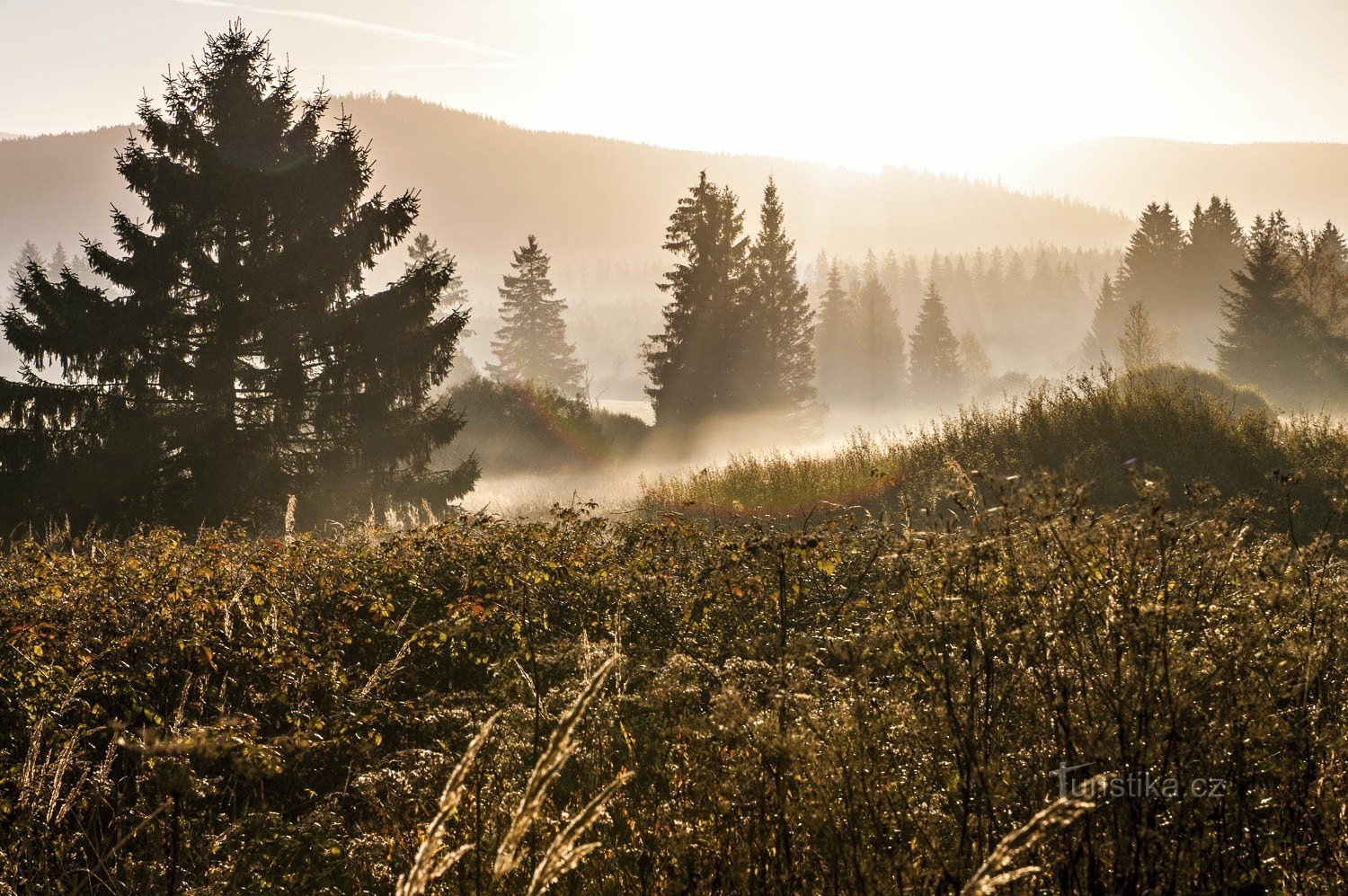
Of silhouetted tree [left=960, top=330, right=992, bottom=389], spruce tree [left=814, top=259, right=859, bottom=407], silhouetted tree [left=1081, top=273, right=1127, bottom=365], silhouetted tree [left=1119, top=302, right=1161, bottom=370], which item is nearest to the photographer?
silhouetted tree [left=1119, top=302, right=1161, bottom=370]

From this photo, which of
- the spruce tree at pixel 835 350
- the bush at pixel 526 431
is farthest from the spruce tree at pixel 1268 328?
the spruce tree at pixel 835 350

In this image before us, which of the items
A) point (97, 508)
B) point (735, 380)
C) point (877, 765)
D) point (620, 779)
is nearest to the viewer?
point (620, 779)

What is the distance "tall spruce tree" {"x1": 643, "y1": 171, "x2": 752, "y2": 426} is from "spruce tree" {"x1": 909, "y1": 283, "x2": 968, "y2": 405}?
33.6 m

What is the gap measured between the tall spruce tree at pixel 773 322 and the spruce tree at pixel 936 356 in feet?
90.6

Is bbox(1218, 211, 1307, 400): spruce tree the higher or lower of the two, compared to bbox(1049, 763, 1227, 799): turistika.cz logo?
higher

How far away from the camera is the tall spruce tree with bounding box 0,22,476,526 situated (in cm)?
1359

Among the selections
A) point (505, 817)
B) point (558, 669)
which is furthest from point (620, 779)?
point (558, 669)

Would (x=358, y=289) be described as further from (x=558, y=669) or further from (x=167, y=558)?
(x=558, y=669)

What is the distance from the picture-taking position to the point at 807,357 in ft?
135

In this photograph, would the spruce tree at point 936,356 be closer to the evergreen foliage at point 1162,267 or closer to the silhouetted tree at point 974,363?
the silhouetted tree at point 974,363

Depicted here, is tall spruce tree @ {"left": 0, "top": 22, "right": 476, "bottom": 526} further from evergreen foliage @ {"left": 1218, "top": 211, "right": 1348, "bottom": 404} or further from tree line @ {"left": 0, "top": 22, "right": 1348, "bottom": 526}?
evergreen foliage @ {"left": 1218, "top": 211, "right": 1348, "bottom": 404}

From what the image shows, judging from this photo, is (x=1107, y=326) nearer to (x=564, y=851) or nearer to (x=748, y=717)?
(x=748, y=717)

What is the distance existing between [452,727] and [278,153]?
558 inches

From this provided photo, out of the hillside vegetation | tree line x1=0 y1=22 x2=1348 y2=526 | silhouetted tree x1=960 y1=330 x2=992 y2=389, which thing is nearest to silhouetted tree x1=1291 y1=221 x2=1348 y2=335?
silhouetted tree x1=960 y1=330 x2=992 y2=389
